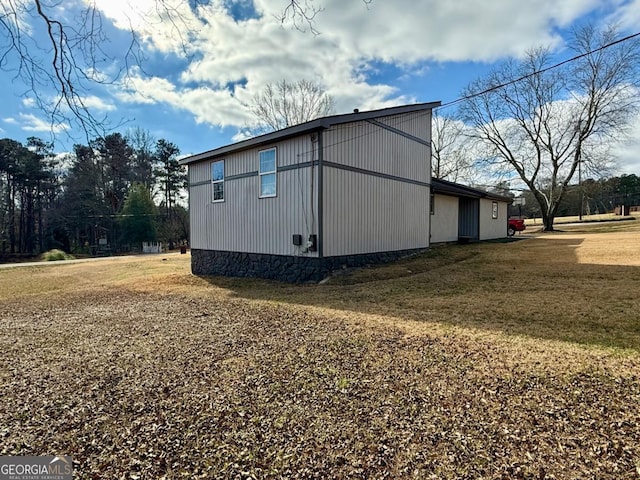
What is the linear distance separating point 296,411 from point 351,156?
754cm

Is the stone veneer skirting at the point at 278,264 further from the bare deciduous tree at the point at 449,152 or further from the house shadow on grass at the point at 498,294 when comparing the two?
the bare deciduous tree at the point at 449,152

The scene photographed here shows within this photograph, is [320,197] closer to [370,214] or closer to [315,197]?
[315,197]

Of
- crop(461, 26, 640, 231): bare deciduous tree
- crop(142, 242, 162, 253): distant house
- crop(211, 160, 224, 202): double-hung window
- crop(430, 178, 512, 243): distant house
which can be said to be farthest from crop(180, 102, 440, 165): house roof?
crop(142, 242, 162, 253): distant house

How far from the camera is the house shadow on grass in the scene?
14.1ft

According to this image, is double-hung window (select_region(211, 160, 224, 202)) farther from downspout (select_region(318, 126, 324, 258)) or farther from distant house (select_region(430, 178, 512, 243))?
distant house (select_region(430, 178, 512, 243))

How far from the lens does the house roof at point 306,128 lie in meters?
8.07

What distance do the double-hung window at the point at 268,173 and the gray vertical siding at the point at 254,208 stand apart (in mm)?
172

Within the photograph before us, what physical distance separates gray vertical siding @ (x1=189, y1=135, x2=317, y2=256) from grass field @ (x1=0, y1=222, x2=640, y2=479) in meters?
3.36

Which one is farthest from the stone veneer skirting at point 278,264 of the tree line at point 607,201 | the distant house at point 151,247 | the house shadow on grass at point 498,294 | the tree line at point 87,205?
the tree line at point 607,201

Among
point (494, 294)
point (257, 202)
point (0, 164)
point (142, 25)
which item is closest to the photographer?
point (142, 25)

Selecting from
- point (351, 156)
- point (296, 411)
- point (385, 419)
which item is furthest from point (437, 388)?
point (351, 156)

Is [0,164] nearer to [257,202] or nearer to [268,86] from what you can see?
[268,86]

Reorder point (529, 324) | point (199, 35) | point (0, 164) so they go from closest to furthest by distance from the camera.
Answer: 1. point (199, 35)
2. point (529, 324)
3. point (0, 164)

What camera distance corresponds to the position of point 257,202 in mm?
9719
